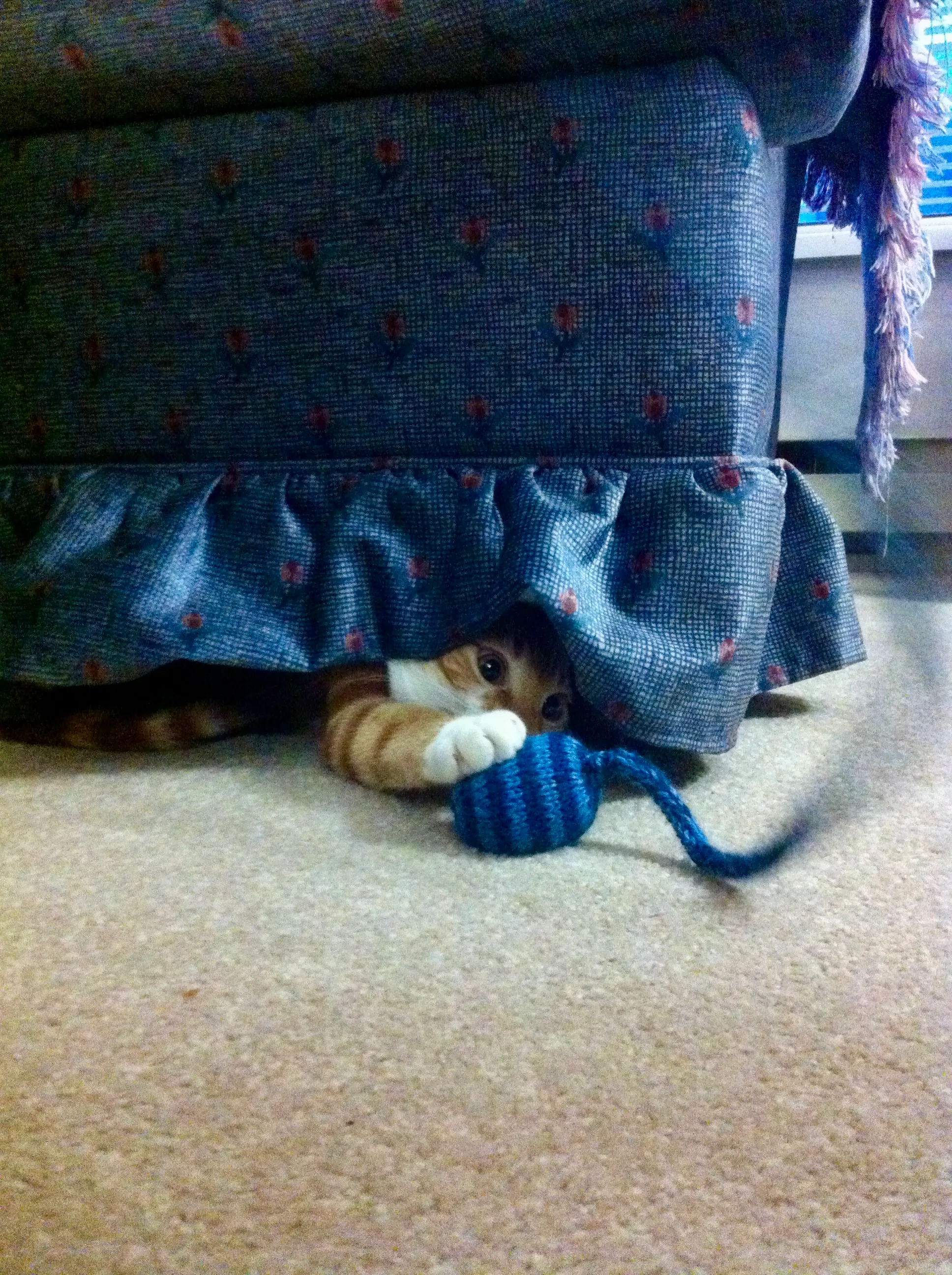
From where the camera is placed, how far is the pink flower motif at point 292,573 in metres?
1.01

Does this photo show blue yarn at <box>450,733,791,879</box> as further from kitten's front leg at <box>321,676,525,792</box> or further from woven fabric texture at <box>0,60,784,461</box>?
woven fabric texture at <box>0,60,784,461</box>

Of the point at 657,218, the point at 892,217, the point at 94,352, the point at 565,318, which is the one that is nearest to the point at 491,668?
the point at 565,318

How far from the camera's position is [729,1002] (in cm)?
58

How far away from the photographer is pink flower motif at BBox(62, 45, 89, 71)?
1013mm

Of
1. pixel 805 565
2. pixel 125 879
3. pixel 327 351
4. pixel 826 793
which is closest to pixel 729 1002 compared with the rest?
pixel 826 793

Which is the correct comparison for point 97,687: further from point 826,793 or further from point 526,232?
point 826,793

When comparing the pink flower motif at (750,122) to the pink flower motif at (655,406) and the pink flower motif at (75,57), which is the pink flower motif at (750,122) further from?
the pink flower motif at (75,57)

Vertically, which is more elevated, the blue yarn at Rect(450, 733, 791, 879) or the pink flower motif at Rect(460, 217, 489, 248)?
the pink flower motif at Rect(460, 217, 489, 248)

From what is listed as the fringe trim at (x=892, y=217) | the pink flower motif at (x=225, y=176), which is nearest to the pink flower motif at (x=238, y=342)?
the pink flower motif at (x=225, y=176)

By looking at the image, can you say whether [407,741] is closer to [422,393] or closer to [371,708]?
[371,708]

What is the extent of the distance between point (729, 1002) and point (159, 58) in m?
1.00

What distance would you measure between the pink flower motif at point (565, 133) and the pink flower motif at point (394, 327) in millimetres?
211

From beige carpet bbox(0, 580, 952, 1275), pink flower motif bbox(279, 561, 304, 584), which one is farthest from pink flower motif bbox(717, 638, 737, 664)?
pink flower motif bbox(279, 561, 304, 584)

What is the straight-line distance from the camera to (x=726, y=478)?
93cm
